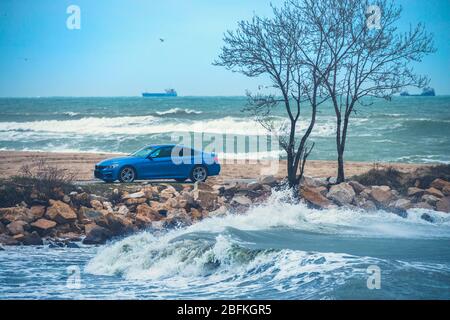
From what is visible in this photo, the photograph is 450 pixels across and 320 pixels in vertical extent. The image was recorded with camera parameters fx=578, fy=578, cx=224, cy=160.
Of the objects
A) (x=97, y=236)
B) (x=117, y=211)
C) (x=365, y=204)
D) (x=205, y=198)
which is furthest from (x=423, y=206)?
(x=97, y=236)

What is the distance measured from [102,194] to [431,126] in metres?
28.4

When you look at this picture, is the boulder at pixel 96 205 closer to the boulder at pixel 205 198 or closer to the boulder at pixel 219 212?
the boulder at pixel 205 198

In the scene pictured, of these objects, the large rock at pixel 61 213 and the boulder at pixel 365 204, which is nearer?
the large rock at pixel 61 213

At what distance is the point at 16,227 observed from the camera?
11.5 m

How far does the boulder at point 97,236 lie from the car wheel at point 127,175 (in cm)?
327

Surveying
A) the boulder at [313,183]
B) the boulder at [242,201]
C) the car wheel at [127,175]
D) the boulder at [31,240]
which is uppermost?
the car wheel at [127,175]

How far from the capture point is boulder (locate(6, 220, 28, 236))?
11484 millimetres

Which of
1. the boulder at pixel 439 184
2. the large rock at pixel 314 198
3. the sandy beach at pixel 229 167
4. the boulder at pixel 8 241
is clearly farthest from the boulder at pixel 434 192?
the boulder at pixel 8 241

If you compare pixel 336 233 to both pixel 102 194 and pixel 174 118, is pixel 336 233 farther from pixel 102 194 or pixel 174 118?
pixel 174 118

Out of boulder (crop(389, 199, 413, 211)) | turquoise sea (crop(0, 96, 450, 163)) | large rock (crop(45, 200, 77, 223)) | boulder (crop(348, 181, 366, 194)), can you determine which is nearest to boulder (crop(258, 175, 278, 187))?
boulder (crop(348, 181, 366, 194))

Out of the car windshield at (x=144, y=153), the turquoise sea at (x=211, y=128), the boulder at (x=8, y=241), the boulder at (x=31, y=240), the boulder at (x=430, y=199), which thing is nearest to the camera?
the boulder at (x=8, y=241)

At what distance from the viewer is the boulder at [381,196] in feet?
46.8

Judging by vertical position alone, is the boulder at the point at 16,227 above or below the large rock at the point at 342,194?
below

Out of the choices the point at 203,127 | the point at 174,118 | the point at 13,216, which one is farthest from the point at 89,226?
the point at 174,118
